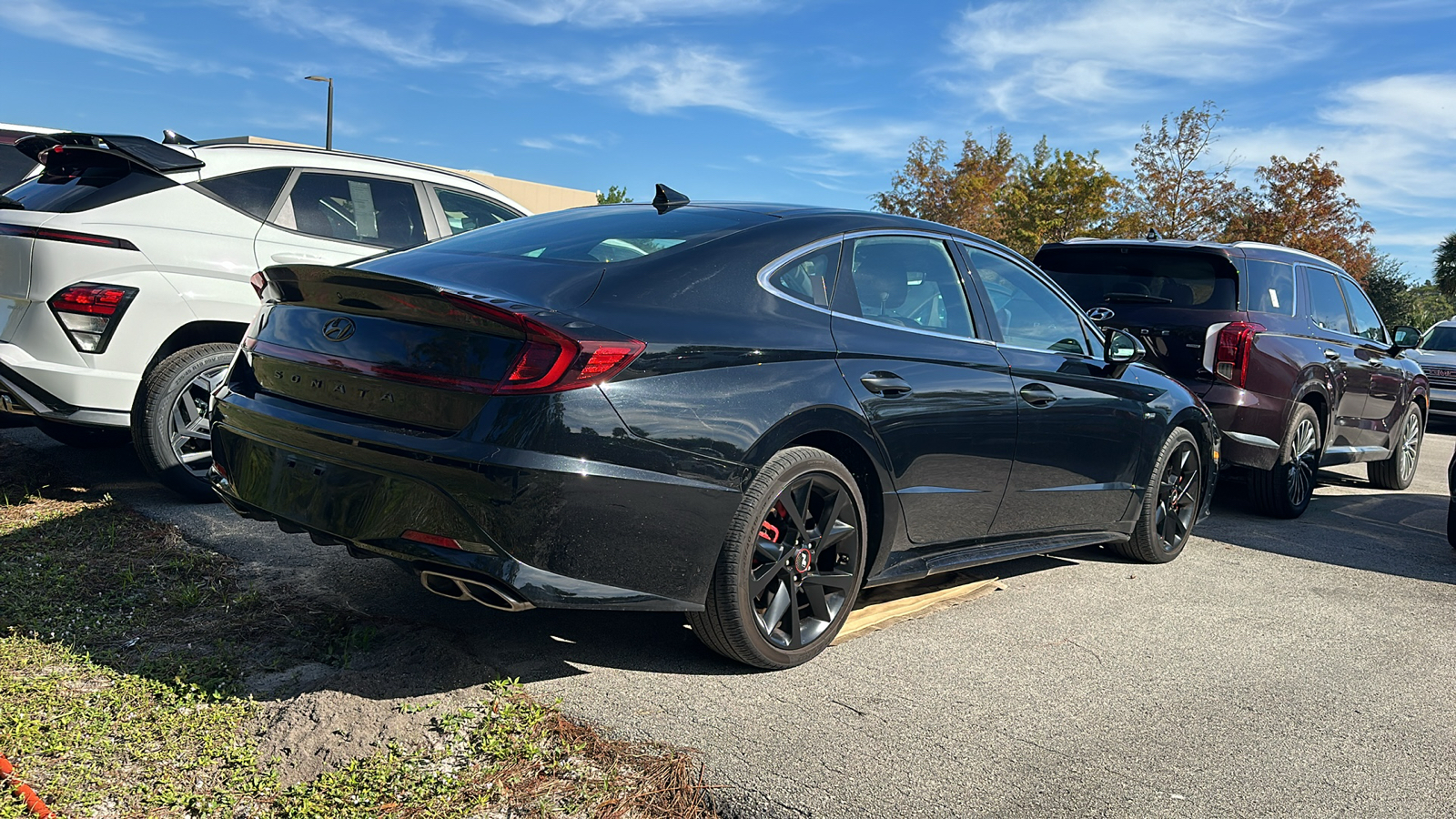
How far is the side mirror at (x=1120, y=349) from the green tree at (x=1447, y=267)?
5322cm

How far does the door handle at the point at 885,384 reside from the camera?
12.8 feet

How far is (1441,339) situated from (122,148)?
20266mm

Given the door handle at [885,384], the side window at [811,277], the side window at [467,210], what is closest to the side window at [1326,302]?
the door handle at [885,384]

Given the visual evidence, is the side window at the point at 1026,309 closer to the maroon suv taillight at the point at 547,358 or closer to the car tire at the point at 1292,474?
the maroon suv taillight at the point at 547,358

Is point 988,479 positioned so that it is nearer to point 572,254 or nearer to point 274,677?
point 572,254

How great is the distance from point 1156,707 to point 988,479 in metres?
1.13

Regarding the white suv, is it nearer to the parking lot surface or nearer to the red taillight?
the red taillight

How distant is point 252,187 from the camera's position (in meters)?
5.88

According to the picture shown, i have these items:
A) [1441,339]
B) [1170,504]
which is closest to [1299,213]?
[1441,339]

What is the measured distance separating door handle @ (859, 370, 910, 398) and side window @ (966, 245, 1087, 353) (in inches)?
36.5

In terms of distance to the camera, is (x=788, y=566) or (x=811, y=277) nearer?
(x=788, y=566)

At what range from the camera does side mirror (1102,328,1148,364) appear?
544cm

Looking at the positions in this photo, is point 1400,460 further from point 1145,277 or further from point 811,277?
point 811,277

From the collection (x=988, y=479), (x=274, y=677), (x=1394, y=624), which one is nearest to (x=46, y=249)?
(x=274, y=677)
